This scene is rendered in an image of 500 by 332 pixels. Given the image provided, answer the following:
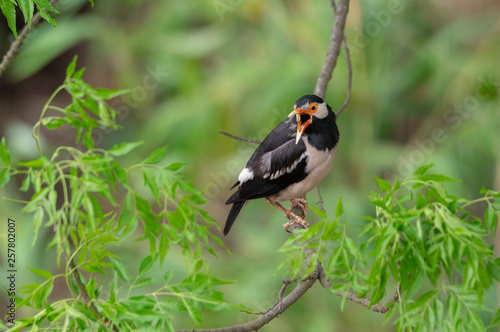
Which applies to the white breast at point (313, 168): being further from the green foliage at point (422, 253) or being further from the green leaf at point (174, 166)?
the green foliage at point (422, 253)

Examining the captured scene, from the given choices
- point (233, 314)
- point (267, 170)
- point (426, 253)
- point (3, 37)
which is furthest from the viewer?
point (3, 37)

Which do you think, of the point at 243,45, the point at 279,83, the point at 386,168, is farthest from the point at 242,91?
the point at 386,168

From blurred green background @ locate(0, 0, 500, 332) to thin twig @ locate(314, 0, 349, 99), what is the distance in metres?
1.10

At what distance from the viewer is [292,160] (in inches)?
89.3

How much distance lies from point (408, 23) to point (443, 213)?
3174 millimetres

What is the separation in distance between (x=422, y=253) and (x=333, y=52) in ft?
4.25

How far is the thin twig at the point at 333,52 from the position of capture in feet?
7.88

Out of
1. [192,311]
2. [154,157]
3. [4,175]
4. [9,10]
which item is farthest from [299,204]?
[9,10]

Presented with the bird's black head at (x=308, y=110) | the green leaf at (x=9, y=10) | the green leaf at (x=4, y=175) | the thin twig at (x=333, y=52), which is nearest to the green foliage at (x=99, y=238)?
the green leaf at (x=4, y=175)

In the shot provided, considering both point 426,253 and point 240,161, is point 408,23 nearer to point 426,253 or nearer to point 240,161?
point 240,161

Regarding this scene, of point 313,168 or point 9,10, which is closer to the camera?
point 9,10

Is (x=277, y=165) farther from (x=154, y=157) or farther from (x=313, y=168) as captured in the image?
(x=154, y=157)

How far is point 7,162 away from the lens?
155 cm

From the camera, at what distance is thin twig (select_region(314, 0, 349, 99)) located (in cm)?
240
